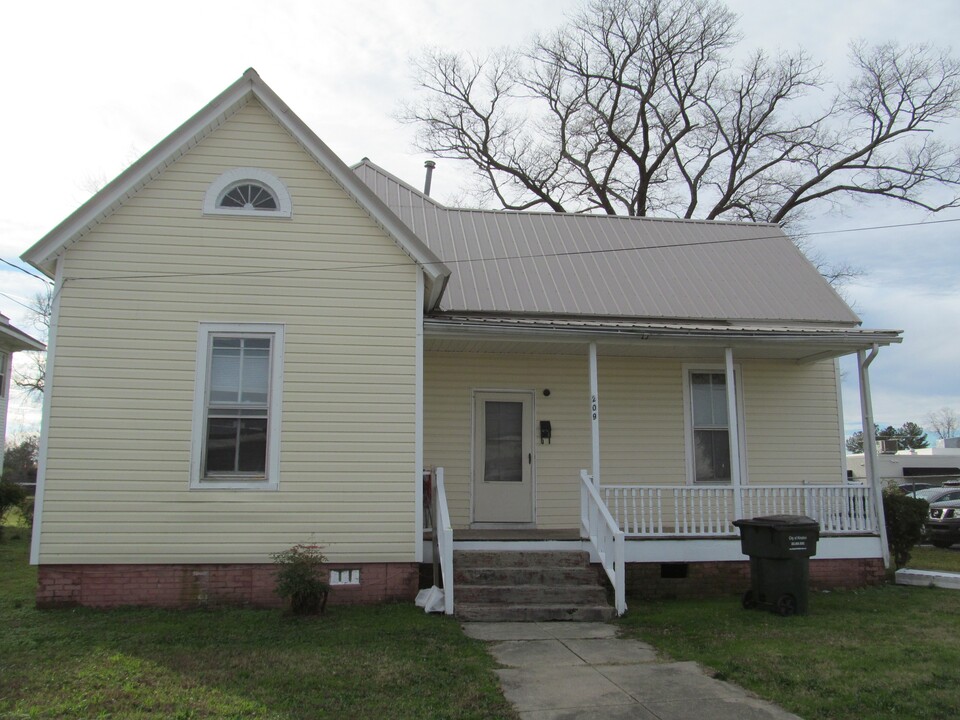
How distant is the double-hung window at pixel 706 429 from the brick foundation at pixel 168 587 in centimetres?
543

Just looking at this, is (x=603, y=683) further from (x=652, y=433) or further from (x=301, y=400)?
(x=652, y=433)

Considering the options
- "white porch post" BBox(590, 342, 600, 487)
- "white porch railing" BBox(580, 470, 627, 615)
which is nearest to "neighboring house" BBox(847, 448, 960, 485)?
"white porch post" BBox(590, 342, 600, 487)

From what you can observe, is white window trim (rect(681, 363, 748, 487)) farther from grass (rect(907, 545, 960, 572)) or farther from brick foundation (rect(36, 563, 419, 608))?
brick foundation (rect(36, 563, 419, 608))

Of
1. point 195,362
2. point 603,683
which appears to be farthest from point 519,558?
point 195,362

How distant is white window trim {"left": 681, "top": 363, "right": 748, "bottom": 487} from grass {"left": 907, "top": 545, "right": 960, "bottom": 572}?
347 cm

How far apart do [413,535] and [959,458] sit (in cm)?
3242

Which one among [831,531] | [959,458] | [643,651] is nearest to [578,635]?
[643,651]

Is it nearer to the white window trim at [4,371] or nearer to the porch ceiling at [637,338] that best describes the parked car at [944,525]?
the porch ceiling at [637,338]

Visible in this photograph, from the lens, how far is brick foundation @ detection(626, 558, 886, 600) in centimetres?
1054

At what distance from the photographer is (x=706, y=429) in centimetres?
1228

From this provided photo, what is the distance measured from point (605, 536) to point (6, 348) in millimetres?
16574

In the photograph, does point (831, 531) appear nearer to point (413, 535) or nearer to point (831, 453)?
point (831, 453)

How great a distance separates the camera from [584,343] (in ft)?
35.9

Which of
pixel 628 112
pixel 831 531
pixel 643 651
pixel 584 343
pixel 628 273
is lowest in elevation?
pixel 643 651
